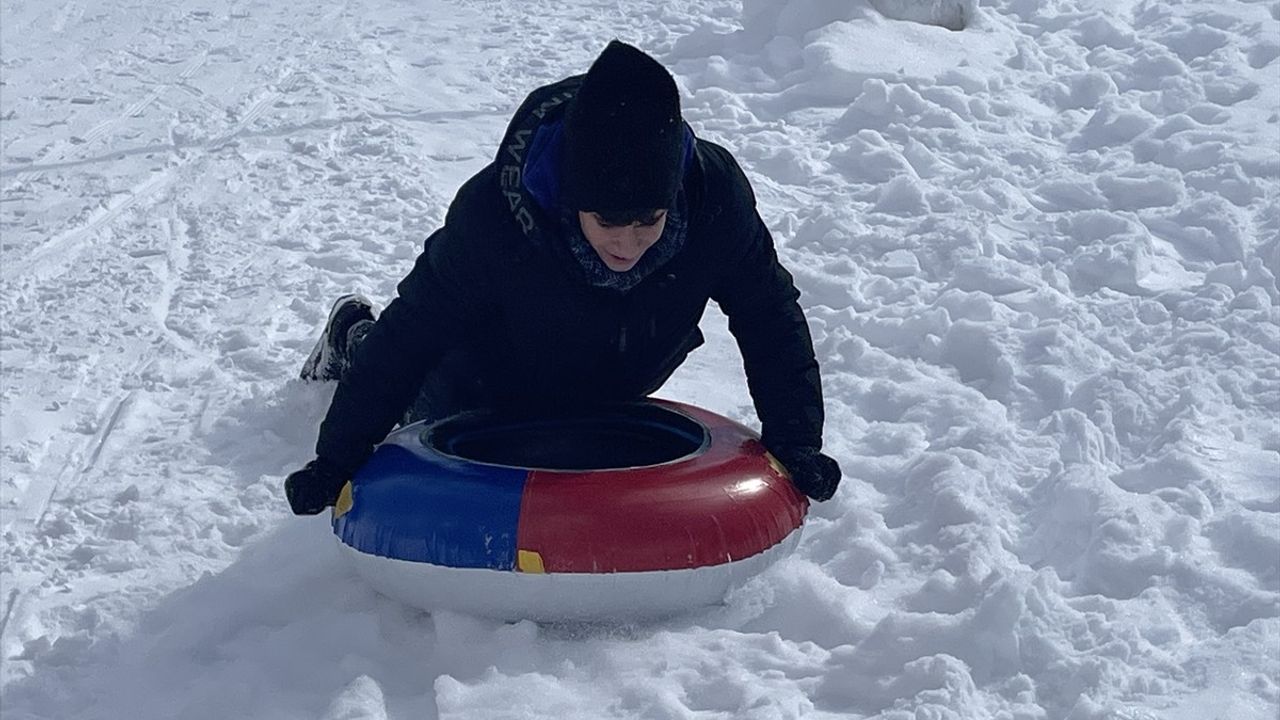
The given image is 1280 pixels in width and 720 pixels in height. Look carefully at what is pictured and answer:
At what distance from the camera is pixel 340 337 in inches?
158

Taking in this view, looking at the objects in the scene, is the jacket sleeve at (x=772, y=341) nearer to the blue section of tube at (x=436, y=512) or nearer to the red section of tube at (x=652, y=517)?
the red section of tube at (x=652, y=517)

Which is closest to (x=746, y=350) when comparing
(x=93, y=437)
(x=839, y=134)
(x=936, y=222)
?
(x=93, y=437)

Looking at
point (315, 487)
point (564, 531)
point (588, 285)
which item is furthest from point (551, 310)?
point (315, 487)

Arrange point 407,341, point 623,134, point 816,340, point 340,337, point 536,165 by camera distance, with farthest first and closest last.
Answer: point 816,340 → point 340,337 → point 407,341 → point 536,165 → point 623,134

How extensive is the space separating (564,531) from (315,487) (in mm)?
564

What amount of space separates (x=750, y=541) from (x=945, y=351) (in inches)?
60.3

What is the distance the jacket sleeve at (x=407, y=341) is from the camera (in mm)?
2961

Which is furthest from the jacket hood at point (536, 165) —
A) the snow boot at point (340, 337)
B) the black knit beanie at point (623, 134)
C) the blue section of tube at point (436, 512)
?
the snow boot at point (340, 337)

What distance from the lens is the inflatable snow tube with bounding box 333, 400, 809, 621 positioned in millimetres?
2852

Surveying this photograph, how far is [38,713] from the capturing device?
9.18 ft

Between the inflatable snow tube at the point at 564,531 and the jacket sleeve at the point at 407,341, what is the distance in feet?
0.33

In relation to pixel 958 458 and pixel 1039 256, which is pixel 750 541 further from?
pixel 1039 256

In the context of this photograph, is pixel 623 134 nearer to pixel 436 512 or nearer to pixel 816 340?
pixel 436 512

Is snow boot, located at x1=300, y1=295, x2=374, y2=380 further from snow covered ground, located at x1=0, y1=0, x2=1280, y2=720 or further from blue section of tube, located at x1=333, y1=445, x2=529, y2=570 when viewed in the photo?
blue section of tube, located at x1=333, y1=445, x2=529, y2=570
